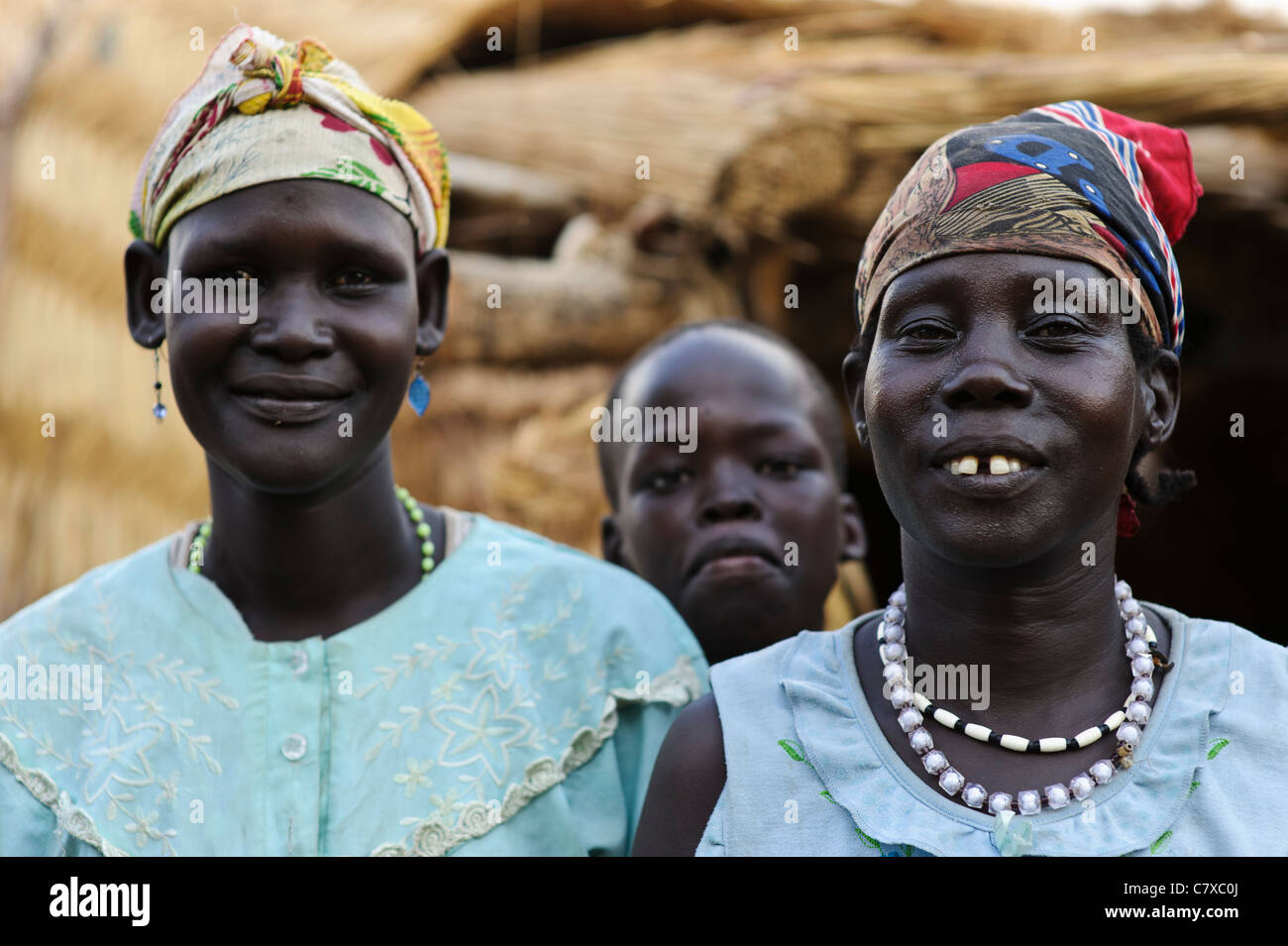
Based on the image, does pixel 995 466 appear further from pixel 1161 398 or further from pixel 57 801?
pixel 57 801

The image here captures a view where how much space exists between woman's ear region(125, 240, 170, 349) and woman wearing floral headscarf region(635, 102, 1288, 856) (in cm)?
123

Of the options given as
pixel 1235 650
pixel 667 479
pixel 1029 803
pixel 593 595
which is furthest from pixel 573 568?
pixel 1235 650

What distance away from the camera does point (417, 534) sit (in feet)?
8.83

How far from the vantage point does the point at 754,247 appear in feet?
15.5

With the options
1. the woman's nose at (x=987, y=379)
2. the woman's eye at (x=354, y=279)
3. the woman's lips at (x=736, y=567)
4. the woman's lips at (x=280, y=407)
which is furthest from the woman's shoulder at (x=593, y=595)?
the woman's nose at (x=987, y=379)

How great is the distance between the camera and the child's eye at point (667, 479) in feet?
10.2

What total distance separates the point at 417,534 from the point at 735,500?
683 mm

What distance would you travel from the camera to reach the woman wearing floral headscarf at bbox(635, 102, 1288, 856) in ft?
5.99

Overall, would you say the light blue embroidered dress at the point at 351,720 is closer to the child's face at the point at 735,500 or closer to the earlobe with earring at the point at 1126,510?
the child's face at the point at 735,500

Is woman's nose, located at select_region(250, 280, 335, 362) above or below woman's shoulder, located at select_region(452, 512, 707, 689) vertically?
above

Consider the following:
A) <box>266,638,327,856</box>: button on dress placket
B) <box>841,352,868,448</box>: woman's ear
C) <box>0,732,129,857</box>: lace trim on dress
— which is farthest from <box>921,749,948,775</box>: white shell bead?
<box>0,732,129,857</box>: lace trim on dress

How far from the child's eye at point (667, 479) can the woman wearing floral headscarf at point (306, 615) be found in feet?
1.64

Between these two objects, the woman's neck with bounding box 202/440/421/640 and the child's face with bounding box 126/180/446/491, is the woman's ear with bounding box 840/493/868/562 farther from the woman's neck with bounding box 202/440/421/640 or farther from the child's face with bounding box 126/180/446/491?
the child's face with bounding box 126/180/446/491
